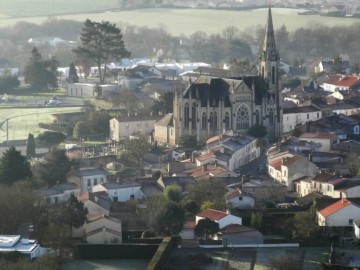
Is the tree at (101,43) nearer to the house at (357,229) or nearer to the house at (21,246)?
the house at (357,229)

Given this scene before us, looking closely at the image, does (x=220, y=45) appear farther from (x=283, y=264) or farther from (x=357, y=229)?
(x=283, y=264)

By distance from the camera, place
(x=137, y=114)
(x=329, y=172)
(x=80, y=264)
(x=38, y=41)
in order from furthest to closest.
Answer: (x=38, y=41) < (x=137, y=114) < (x=329, y=172) < (x=80, y=264)

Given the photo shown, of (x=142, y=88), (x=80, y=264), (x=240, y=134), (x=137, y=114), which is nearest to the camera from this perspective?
(x=80, y=264)

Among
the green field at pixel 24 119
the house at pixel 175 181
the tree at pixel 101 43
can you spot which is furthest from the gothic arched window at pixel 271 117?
the tree at pixel 101 43

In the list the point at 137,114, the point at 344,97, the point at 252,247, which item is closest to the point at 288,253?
the point at 252,247

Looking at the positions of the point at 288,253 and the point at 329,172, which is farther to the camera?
the point at 329,172

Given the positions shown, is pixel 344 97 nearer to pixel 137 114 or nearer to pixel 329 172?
pixel 137 114

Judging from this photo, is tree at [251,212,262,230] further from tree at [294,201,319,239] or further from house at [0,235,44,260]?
house at [0,235,44,260]

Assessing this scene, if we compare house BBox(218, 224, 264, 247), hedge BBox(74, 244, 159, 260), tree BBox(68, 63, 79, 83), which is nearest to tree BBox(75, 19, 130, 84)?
tree BBox(68, 63, 79, 83)
